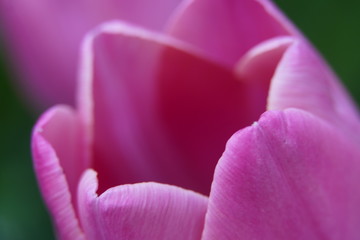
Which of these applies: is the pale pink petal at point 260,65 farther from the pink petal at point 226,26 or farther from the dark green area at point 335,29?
the dark green area at point 335,29

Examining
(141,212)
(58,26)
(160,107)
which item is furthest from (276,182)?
(58,26)

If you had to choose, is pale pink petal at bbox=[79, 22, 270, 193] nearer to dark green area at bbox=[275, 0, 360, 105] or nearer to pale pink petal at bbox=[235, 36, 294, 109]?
pale pink petal at bbox=[235, 36, 294, 109]

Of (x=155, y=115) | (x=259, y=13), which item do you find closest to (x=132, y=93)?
(x=155, y=115)

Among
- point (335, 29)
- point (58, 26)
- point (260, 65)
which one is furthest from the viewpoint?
point (335, 29)

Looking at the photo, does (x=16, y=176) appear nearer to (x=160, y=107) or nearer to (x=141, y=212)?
(x=160, y=107)

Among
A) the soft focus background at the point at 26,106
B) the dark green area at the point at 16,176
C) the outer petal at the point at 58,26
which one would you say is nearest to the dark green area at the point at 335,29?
the soft focus background at the point at 26,106
